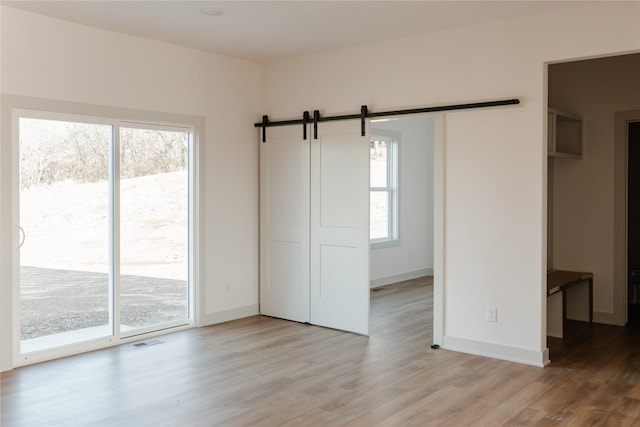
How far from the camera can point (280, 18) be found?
4754mm

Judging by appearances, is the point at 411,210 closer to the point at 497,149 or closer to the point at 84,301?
the point at 497,149

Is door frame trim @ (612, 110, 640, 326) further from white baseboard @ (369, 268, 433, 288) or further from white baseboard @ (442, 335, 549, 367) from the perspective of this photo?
white baseboard @ (369, 268, 433, 288)

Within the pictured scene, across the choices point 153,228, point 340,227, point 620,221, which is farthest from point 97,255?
point 620,221

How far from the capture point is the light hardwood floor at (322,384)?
3.60m

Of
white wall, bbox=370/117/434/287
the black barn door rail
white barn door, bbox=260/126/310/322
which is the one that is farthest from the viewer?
white wall, bbox=370/117/434/287

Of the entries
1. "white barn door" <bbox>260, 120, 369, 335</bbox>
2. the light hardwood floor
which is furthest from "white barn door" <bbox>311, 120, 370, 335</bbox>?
the light hardwood floor

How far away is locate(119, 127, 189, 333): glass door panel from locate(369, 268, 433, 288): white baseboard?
317 cm

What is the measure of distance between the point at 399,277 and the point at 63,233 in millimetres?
5118

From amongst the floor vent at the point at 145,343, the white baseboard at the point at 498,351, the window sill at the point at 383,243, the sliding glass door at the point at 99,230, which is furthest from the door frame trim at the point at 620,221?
the floor vent at the point at 145,343

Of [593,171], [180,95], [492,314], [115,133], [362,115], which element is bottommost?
[492,314]

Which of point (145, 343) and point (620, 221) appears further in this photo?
point (620, 221)

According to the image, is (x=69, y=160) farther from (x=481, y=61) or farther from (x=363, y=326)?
(x=481, y=61)

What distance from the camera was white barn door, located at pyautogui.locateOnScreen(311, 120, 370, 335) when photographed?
5.66 m

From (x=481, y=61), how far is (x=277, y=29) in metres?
1.70
